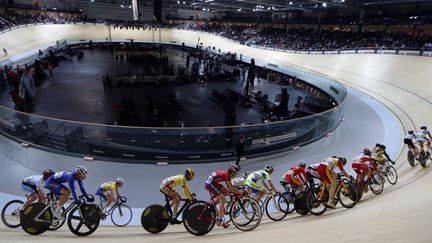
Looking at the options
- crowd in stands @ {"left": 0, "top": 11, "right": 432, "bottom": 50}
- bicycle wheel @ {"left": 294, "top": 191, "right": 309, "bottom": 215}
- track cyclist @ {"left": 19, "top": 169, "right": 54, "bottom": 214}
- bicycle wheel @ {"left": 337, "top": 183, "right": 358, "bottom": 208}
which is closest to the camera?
track cyclist @ {"left": 19, "top": 169, "right": 54, "bottom": 214}

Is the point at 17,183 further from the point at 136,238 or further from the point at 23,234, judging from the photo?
the point at 136,238

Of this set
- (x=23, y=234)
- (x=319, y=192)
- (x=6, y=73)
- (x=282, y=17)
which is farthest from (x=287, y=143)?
(x=282, y=17)

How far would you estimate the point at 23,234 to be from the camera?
13.8ft

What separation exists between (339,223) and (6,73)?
1636 cm

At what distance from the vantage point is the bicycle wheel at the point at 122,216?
17.1 ft

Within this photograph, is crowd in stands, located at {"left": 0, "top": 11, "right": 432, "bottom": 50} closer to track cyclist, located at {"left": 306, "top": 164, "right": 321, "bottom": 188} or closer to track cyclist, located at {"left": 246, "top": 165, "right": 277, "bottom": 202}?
track cyclist, located at {"left": 306, "top": 164, "right": 321, "bottom": 188}

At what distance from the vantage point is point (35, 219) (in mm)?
4059

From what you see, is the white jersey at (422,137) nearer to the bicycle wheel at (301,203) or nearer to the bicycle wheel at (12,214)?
the bicycle wheel at (301,203)

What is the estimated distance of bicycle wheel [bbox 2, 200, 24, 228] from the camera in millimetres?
4594

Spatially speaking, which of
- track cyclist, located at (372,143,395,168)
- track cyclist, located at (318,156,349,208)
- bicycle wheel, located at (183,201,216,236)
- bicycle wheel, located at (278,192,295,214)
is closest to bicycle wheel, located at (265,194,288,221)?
bicycle wheel, located at (278,192,295,214)

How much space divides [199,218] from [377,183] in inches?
168

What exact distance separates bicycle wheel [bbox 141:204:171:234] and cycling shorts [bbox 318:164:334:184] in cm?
280

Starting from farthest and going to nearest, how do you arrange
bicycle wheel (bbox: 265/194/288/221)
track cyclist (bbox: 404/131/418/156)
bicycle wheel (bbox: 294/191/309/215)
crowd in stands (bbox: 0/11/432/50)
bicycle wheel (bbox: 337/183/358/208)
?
1. crowd in stands (bbox: 0/11/432/50)
2. track cyclist (bbox: 404/131/418/156)
3. bicycle wheel (bbox: 337/183/358/208)
4. bicycle wheel (bbox: 265/194/288/221)
5. bicycle wheel (bbox: 294/191/309/215)

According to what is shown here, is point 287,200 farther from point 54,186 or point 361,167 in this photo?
point 54,186
